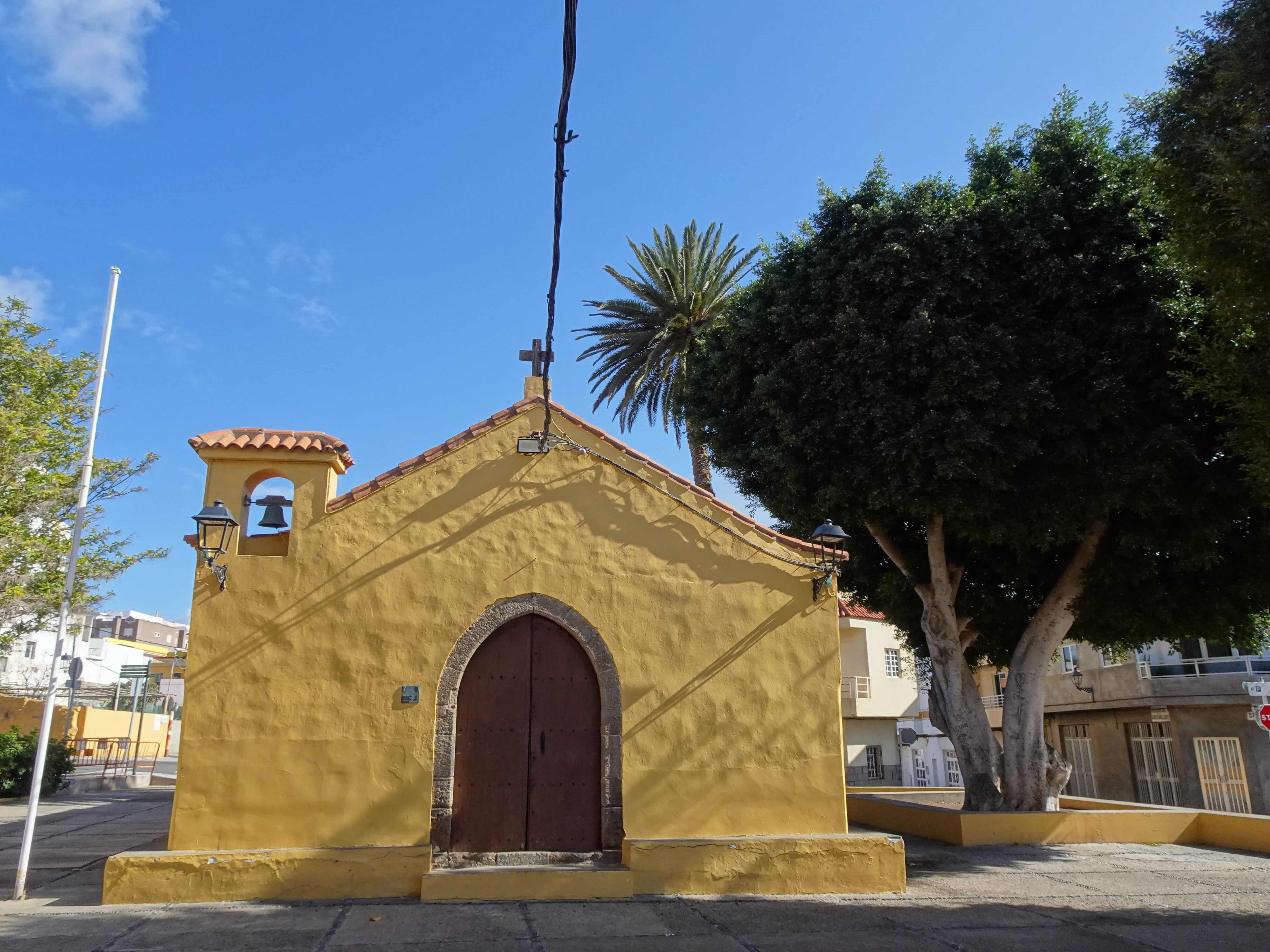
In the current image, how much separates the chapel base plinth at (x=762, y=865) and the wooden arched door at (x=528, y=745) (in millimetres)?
684

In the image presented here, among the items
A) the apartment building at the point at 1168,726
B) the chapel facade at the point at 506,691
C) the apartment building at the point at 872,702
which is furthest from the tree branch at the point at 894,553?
the apartment building at the point at 872,702

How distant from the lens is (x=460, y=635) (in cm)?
988

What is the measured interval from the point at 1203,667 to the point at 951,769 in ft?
38.0

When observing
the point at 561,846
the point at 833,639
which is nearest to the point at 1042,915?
the point at 833,639

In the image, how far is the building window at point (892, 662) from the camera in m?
36.1

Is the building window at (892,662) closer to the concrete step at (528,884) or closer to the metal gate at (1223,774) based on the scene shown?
the metal gate at (1223,774)

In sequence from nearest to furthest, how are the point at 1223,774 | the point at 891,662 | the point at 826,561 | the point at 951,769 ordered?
the point at 826,561
the point at 1223,774
the point at 951,769
the point at 891,662

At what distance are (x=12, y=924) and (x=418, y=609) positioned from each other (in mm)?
4411

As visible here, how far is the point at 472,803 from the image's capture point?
962 cm

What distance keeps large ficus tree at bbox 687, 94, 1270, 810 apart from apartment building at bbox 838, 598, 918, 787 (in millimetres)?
19675

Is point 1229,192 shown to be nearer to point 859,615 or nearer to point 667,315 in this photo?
point 667,315

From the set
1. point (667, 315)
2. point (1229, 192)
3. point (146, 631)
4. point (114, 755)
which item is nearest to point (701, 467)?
point (667, 315)

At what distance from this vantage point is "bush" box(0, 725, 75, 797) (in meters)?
19.9

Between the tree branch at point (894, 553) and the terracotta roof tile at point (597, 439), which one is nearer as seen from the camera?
the terracotta roof tile at point (597, 439)
